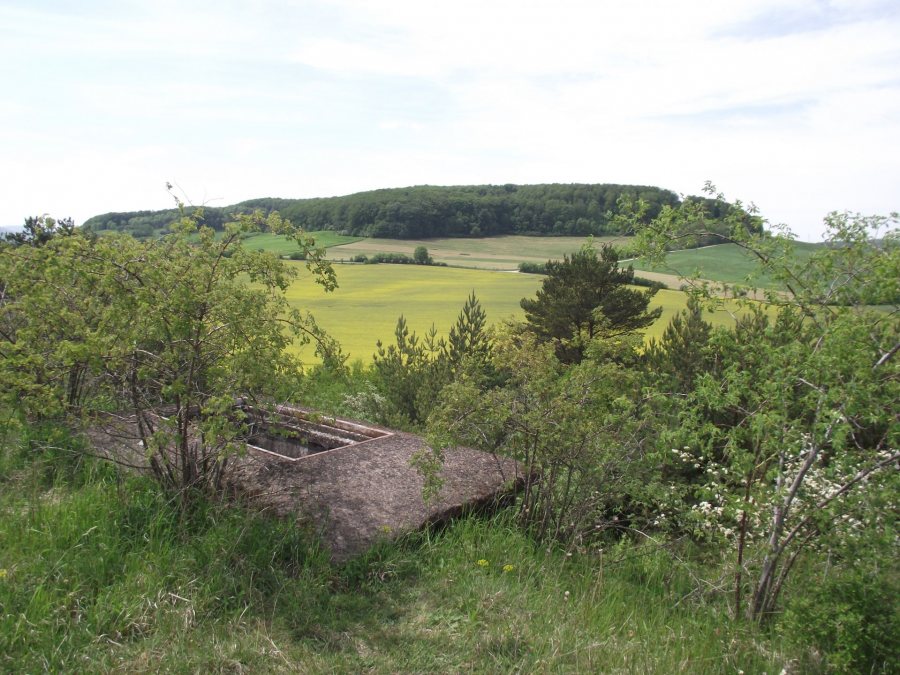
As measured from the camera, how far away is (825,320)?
3.97 metres

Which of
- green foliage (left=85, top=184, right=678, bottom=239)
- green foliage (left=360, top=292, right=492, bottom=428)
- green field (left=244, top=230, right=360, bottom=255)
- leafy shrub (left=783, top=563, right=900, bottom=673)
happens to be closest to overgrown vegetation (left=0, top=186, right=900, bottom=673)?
leafy shrub (left=783, top=563, right=900, bottom=673)

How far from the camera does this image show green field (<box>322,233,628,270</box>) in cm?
4556

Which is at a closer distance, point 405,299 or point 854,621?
point 854,621

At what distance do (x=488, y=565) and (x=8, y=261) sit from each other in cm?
464

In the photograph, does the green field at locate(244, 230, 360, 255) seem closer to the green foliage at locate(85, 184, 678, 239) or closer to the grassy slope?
the grassy slope

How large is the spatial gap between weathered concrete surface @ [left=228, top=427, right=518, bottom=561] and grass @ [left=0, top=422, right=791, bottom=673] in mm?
168

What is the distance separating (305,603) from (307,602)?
0.04 feet

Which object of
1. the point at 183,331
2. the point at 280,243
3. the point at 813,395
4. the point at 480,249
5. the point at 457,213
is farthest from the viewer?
the point at 457,213

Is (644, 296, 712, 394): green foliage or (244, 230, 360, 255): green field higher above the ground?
(244, 230, 360, 255): green field

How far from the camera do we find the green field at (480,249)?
4556 centimetres

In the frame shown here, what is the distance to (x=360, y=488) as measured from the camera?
4848 mm

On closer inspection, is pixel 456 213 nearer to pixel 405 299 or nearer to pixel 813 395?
pixel 405 299

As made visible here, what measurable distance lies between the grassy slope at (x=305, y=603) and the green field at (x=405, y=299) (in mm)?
14943

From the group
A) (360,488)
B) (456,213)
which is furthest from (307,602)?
(456,213)
